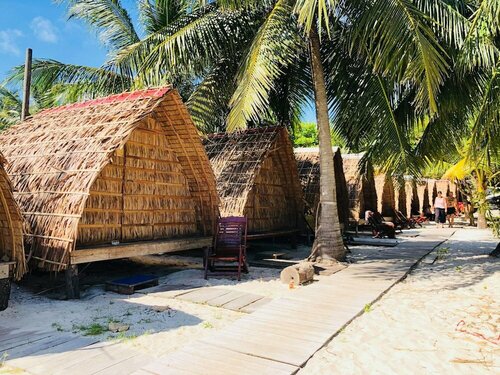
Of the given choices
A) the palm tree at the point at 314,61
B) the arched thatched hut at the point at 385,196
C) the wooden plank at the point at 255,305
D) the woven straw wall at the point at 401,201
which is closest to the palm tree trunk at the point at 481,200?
the palm tree at the point at 314,61

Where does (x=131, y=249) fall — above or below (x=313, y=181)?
below

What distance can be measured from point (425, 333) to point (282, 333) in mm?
1390

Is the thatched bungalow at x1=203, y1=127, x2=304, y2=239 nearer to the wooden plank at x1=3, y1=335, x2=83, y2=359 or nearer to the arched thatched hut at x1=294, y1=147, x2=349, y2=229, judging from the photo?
the arched thatched hut at x1=294, y1=147, x2=349, y2=229

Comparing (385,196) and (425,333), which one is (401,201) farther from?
(425,333)

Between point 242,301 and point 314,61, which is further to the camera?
point 314,61

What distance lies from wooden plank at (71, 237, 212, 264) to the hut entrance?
1.15 ft

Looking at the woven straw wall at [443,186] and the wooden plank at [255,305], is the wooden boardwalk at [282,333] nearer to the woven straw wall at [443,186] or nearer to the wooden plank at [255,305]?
the wooden plank at [255,305]

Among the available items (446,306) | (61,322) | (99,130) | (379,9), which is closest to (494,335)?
(446,306)

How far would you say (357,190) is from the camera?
48.8 feet

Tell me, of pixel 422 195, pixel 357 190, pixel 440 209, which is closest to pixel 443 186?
pixel 422 195

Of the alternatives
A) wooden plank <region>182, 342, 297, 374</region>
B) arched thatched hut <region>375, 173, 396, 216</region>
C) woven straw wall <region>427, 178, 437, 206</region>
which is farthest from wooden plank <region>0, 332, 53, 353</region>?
woven straw wall <region>427, 178, 437, 206</region>

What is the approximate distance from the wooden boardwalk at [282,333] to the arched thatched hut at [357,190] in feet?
26.8

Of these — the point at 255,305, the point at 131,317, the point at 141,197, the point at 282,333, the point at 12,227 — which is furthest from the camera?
the point at 141,197

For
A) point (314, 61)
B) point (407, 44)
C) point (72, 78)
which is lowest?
point (407, 44)
